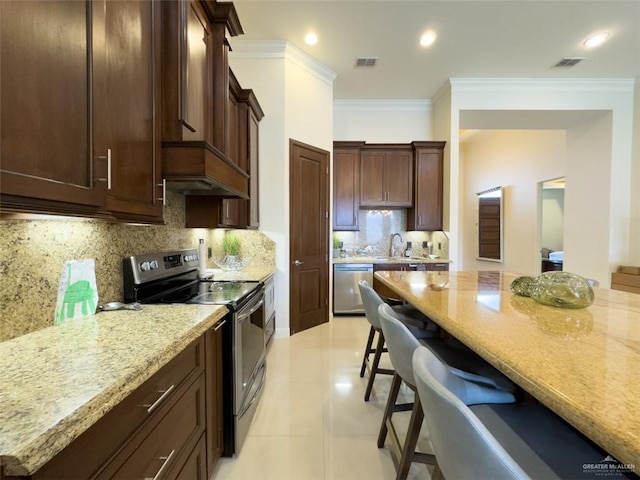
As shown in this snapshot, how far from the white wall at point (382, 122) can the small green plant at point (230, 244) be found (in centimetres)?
264

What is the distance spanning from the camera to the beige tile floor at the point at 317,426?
1572mm

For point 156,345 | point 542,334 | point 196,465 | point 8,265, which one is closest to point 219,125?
point 8,265

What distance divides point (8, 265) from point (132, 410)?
0.72 metres

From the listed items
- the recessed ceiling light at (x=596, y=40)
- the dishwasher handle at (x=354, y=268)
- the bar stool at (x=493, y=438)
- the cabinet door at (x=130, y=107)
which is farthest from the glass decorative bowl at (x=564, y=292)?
the recessed ceiling light at (x=596, y=40)

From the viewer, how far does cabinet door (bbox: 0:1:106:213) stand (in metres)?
0.73

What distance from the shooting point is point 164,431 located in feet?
3.25

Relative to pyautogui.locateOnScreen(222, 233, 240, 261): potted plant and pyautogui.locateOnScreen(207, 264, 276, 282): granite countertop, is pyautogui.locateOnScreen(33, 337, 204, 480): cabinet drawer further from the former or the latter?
pyautogui.locateOnScreen(222, 233, 240, 261): potted plant

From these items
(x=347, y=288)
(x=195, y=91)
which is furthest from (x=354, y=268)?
(x=195, y=91)

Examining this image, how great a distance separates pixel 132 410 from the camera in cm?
82

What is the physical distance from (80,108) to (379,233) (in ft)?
14.5

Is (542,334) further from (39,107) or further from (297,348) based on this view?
(297,348)

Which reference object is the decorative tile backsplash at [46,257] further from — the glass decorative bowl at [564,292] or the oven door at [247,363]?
the glass decorative bowl at [564,292]

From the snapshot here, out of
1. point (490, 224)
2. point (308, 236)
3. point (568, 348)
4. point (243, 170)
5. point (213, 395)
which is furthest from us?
point (490, 224)

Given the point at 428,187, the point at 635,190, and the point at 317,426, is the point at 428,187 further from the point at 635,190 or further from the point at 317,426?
the point at 317,426
